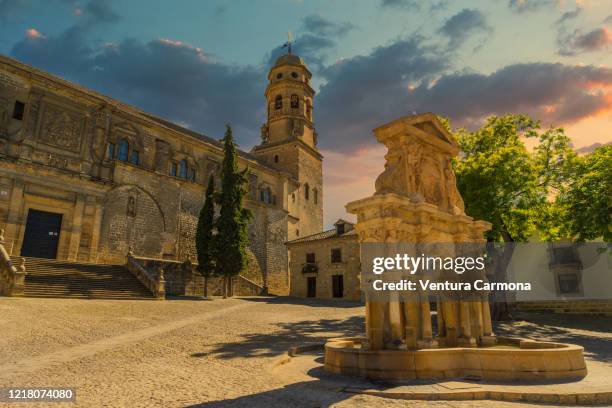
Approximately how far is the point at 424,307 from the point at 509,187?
1286cm

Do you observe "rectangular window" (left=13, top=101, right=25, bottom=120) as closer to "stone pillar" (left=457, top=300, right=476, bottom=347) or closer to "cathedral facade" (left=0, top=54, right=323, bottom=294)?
"cathedral facade" (left=0, top=54, right=323, bottom=294)

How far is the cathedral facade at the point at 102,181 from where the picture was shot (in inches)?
908

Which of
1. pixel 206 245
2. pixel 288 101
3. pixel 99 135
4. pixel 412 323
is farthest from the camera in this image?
pixel 288 101

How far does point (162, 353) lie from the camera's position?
8.41 metres

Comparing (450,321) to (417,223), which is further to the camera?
(450,321)

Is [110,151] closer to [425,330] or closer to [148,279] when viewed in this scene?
[148,279]

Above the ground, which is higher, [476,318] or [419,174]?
[419,174]

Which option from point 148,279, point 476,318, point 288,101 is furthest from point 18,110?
point 476,318

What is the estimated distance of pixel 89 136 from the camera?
2639 centimetres

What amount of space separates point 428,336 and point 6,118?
27440 millimetres

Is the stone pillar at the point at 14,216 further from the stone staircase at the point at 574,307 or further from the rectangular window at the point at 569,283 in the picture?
the rectangular window at the point at 569,283

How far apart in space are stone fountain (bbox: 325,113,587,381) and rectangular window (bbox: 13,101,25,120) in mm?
24946

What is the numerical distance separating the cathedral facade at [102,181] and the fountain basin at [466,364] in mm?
23564

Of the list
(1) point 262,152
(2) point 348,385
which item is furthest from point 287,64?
(2) point 348,385
